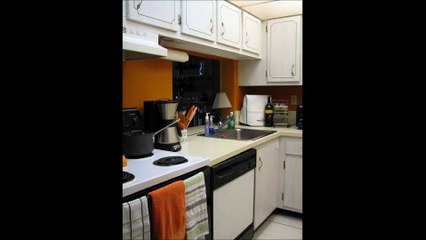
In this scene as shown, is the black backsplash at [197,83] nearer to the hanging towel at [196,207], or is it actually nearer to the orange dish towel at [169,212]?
the hanging towel at [196,207]

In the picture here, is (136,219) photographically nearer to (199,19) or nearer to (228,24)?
(199,19)

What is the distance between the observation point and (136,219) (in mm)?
1076

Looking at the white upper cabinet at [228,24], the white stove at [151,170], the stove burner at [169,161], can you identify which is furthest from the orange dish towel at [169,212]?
the white upper cabinet at [228,24]

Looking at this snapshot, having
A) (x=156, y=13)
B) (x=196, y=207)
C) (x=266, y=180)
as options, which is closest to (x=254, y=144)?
(x=266, y=180)

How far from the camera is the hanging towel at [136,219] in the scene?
40.8 inches

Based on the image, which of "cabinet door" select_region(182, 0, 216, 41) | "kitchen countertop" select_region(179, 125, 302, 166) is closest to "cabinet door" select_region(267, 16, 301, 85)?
"kitchen countertop" select_region(179, 125, 302, 166)

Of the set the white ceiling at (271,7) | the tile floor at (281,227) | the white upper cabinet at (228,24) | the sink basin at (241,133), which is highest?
the white ceiling at (271,7)

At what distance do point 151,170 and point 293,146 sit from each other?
1695 mm

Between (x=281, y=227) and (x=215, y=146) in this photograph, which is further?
(x=281, y=227)

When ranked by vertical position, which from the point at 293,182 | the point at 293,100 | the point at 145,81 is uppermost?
the point at 145,81

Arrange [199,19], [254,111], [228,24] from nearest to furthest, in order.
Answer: [199,19] → [228,24] → [254,111]

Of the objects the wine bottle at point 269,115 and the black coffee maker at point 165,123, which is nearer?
the black coffee maker at point 165,123

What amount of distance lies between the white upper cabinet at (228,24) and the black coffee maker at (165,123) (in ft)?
2.80
